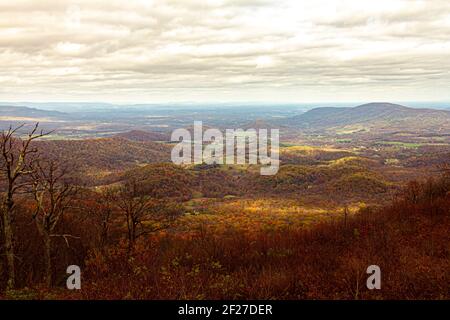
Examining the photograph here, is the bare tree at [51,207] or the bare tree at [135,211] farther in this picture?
the bare tree at [135,211]

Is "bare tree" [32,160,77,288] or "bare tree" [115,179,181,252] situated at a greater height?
"bare tree" [32,160,77,288]

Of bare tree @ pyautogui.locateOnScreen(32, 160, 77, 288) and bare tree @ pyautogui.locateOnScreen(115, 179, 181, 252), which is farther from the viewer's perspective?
bare tree @ pyautogui.locateOnScreen(115, 179, 181, 252)

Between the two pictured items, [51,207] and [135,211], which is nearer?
[51,207]

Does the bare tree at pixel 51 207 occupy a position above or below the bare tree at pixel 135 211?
above

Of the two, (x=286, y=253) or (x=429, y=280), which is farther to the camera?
(x=286, y=253)

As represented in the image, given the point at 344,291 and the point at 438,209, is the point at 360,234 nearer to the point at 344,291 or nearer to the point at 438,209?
the point at 438,209

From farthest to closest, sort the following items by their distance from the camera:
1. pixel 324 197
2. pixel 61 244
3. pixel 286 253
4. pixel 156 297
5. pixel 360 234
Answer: pixel 324 197 < pixel 61 244 < pixel 360 234 < pixel 286 253 < pixel 156 297

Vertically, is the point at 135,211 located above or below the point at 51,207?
below
